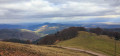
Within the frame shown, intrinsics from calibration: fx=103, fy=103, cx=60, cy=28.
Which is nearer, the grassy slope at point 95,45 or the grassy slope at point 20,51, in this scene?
the grassy slope at point 20,51

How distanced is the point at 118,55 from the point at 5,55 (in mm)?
59798

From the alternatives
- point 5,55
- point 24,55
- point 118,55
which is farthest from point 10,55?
point 118,55

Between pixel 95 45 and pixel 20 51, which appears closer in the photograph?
pixel 20 51

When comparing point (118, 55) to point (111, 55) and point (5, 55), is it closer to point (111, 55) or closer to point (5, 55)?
point (111, 55)

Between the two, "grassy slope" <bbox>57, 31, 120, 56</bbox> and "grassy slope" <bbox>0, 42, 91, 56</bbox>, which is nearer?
"grassy slope" <bbox>0, 42, 91, 56</bbox>

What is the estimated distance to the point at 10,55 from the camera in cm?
2623

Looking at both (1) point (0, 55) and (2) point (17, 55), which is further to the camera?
(2) point (17, 55)

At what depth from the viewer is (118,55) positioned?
60.4 meters

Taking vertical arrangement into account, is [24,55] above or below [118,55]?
above

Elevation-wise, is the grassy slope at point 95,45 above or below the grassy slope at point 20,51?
below

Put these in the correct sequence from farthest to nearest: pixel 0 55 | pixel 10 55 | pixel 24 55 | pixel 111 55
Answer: pixel 111 55, pixel 24 55, pixel 10 55, pixel 0 55

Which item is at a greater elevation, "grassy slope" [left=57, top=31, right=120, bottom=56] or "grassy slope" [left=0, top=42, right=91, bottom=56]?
"grassy slope" [left=0, top=42, right=91, bottom=56]

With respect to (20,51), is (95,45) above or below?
below

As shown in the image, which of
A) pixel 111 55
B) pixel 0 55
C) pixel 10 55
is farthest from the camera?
pixel 111 55
